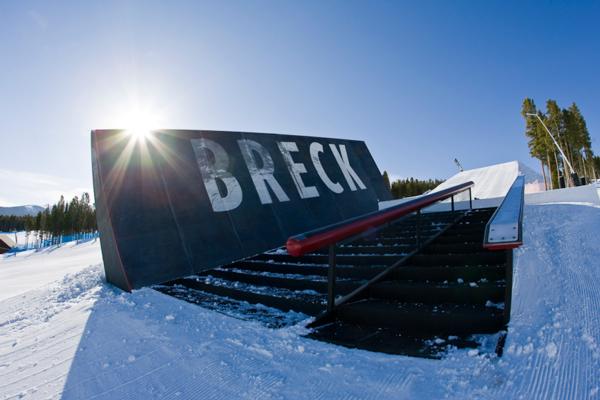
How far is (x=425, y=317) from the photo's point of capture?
7.45 ft

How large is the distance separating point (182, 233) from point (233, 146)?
240cm

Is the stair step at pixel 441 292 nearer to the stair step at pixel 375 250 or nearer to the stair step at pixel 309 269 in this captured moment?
the stair step at pixel 309 269

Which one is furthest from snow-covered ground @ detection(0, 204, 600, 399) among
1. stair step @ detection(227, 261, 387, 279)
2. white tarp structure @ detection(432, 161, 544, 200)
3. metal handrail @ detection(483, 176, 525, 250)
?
white tarp structure @ detection(432, 161, 544, 200)

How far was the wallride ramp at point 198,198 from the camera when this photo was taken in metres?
5.01

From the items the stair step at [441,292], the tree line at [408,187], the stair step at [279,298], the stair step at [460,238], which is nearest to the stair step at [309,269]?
the stair step at [441,292]

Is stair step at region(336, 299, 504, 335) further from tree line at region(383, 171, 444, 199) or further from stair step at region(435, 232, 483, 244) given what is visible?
tree line at region(383, 171, 444, 199)

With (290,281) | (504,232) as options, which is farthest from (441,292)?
(290,281)

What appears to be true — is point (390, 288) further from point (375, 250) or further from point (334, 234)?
point (375, 250)

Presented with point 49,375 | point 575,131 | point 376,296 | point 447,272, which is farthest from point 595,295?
point 575,131

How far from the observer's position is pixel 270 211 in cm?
666

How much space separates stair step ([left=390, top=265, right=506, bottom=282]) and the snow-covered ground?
0.20 metres

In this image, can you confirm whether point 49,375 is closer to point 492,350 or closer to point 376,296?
point 376,296

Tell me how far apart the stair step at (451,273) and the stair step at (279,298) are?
88cm

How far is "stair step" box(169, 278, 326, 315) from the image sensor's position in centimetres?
296
